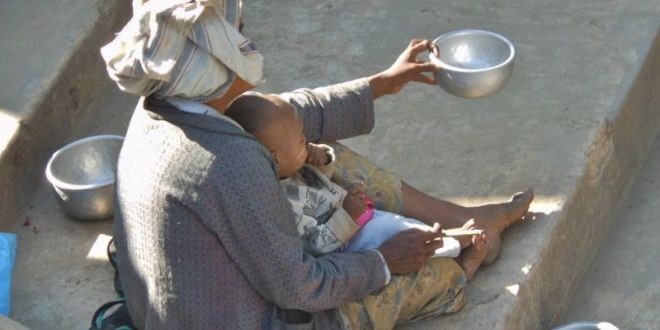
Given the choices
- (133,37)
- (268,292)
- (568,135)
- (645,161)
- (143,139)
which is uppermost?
(133,37)

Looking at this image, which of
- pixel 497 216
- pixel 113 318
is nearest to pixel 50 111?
pixel 113 318

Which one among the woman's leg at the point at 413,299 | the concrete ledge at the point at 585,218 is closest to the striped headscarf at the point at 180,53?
the woman's leg at the point at 413,299

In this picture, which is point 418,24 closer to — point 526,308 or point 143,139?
point 526,308

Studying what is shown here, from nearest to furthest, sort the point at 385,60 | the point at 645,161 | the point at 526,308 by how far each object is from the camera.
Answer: the point at 526,308 < the point at 645,161 < the point at 385,60

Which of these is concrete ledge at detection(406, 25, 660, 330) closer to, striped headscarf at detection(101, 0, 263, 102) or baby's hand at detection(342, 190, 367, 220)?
baby's hand at detection(342, 190, 367, 220)

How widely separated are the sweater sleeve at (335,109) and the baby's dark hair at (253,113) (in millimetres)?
455

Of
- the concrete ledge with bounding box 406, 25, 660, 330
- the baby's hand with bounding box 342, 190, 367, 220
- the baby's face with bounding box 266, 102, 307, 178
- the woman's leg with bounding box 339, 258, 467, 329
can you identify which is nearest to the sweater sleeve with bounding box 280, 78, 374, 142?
the baby's hand with bounding box 342, 190, 367, 220

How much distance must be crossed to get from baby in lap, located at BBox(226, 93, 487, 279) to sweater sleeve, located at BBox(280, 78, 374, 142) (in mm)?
66

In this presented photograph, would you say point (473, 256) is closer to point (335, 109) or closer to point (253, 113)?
point (335, 109)

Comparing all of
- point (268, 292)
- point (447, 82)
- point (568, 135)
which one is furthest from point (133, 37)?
point (568, 135)

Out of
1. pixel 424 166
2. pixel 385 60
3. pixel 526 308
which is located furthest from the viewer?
pixel 385 60

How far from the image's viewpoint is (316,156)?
332 cm

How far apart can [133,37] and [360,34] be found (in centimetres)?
228

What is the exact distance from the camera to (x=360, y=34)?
491 centimetres
